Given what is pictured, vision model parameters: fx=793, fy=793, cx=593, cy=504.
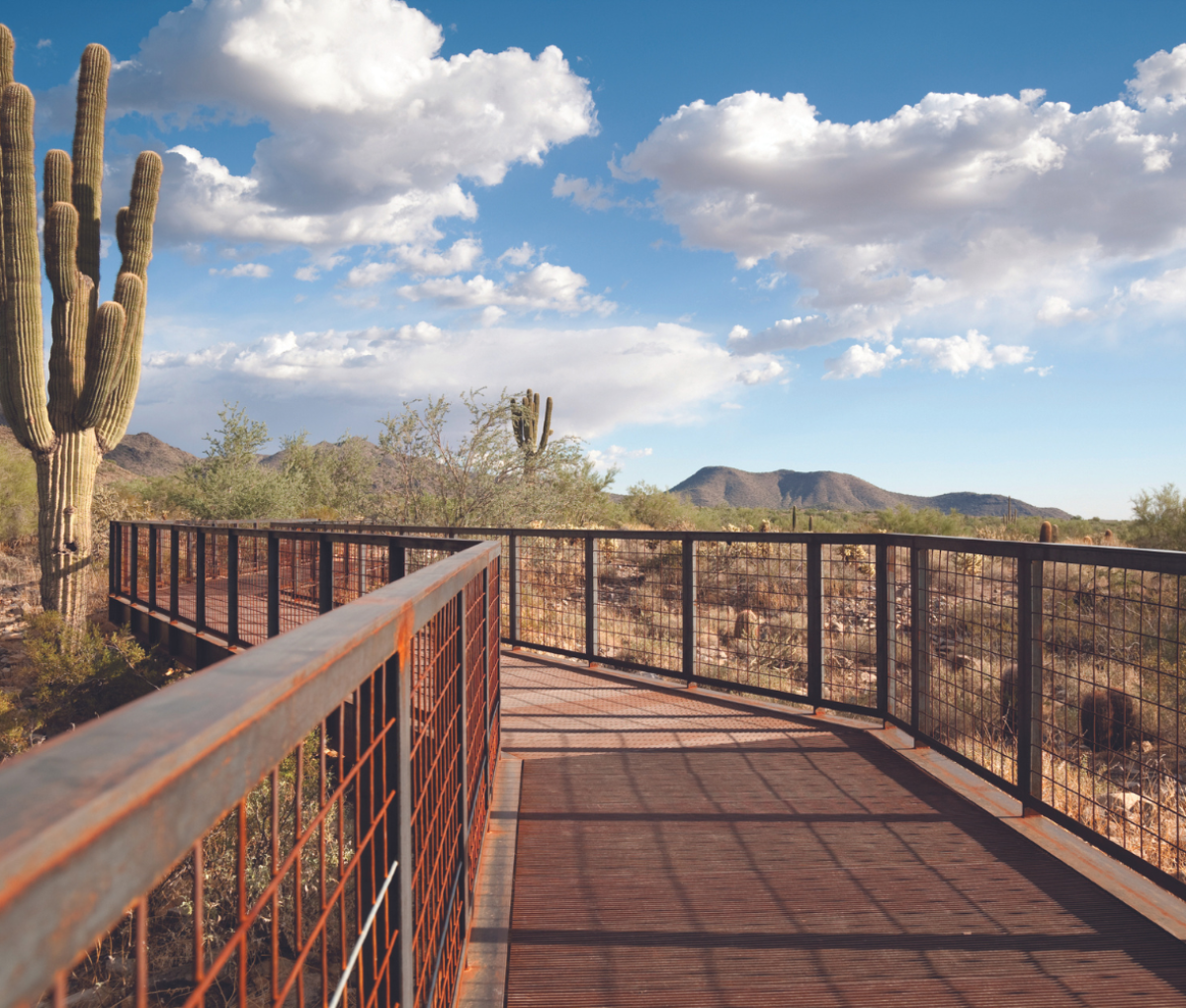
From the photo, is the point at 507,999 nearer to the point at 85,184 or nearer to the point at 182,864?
the point at 182,864

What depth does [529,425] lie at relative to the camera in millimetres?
20234

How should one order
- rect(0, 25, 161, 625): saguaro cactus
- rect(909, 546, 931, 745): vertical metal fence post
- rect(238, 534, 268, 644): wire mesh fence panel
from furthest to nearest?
rect(0, 25, 161, 625): saguaro cactus, rect(238, 534, 268, 644): wire mesh fence panel, rect(909, 546, 931, 745): vertical metal fence post

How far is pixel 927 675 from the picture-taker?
4809mm

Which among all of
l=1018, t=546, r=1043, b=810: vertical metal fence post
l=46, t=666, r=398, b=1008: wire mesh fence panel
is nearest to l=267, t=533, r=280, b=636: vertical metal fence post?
l=46, t=666, r=398, b=1008: wire mesh fence panel

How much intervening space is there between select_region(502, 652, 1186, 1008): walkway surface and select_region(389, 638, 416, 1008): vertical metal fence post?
1.08m

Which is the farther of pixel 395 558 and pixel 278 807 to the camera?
pixel 395 558

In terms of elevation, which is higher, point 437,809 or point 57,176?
point 57,176

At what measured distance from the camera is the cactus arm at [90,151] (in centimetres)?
1292

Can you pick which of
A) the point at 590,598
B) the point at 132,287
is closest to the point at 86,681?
the point at 132,287

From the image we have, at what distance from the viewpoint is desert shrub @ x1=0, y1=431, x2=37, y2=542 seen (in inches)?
802

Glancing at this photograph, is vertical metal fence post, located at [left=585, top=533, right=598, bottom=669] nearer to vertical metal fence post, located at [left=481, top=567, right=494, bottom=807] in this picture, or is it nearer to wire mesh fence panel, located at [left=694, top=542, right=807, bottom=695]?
wire mesh fence panel, located at [left=694, top=542, right=807, bottom=695]

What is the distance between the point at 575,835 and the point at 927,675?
249 centimetres

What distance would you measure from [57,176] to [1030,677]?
15.2m

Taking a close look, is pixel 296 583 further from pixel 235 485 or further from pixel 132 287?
pixel 235 485
